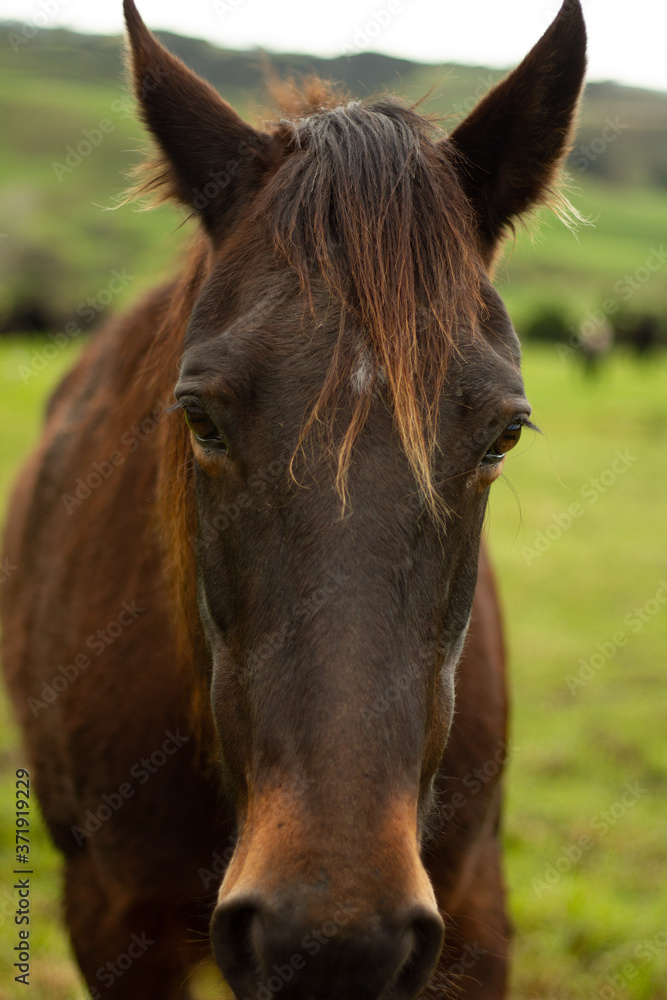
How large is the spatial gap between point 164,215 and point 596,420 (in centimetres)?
4711

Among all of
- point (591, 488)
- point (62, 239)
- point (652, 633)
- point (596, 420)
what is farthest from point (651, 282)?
point (652, 633)

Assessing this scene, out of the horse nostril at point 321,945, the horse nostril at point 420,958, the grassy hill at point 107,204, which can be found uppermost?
the horse nostril at point 321,945

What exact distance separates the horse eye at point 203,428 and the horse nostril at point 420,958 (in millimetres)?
1068

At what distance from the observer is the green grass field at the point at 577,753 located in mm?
4078

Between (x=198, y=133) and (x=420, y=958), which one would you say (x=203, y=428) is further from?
(x=420, y=958)

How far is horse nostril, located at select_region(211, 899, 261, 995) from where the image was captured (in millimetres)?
1543

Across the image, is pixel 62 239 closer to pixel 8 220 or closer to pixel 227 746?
pixel 8 220

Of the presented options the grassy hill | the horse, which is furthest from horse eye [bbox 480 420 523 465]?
the grassy hill

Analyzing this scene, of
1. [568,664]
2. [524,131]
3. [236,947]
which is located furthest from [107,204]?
[236,947]

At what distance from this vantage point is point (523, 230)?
8.20ft

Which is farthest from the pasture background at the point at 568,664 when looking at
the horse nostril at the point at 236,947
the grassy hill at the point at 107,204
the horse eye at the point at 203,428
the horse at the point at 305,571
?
the grassy hill at the point at 107,204

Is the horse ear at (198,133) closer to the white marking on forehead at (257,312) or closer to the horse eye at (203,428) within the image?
the white marking on forehead at (257,312)

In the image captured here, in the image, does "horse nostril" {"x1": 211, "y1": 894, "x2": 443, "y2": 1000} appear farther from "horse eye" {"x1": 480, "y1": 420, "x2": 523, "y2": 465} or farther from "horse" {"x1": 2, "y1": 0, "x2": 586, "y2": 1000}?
"horse eye" {"x1": 480, "y1": 420, "x2": 523, "y2": 465}

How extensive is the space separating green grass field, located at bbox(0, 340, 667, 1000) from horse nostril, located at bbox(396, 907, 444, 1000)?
87 centimetres
